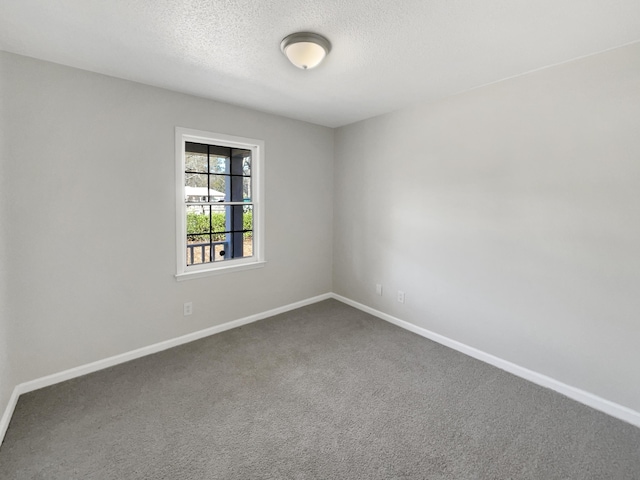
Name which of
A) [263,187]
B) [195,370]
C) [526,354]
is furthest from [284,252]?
[526,354]

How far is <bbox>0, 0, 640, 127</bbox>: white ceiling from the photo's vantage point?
1599 mm

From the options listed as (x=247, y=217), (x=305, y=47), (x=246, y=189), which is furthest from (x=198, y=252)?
(x=305, y=47)

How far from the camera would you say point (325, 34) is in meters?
1.84

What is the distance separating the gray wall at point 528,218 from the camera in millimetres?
1979

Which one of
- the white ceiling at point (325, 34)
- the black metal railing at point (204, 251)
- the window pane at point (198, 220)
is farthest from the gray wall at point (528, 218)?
the window pane at point (198, 220)

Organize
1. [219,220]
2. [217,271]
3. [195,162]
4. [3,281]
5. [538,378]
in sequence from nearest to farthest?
1. [3,281]
2. [538,378]
3. [195,162]
4. [217,271]
5. [219,220]

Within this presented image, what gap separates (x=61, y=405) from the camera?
2061 millimetres

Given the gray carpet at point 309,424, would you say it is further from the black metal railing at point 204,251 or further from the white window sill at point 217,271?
the black metal railing at point 204,251

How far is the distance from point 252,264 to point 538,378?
2837 mm

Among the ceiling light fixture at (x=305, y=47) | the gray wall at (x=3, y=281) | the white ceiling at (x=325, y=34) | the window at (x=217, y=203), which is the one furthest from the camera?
the window at (x=217, y=203)

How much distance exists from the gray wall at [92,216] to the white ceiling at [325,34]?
259 mm

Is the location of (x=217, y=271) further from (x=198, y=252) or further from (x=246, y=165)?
(x=246, y=165)

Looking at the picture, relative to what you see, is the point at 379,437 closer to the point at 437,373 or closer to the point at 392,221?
the point at 437,373

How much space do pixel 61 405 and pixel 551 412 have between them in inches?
132
